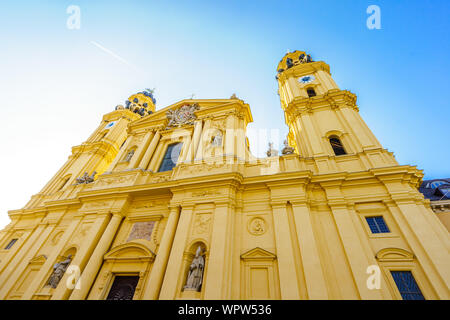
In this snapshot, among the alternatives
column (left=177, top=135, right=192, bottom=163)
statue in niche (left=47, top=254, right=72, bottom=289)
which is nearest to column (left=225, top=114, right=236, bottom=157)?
column (left=177, top=135, right=192, bottom=163)

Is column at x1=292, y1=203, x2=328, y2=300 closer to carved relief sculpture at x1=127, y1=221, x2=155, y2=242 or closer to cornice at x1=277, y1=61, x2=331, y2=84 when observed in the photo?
carved relief sculpture at x1=127, y1=221, x2=155, y2=242

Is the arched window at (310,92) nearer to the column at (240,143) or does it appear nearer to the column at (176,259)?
the column at (240,143)

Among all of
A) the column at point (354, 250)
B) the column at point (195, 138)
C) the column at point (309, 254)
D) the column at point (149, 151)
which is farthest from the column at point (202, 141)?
the column at point (354, 250)

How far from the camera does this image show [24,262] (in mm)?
11797

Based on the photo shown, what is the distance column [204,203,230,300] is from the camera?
6.70 meters

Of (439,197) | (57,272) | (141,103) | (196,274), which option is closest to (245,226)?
(196,274)

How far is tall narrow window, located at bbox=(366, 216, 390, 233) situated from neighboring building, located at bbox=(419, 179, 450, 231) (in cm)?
436

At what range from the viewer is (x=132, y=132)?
1719cm

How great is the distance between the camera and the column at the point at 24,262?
1087 cm

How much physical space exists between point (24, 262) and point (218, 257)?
12.3 metres

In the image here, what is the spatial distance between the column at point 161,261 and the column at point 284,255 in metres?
Answer: 4.37
